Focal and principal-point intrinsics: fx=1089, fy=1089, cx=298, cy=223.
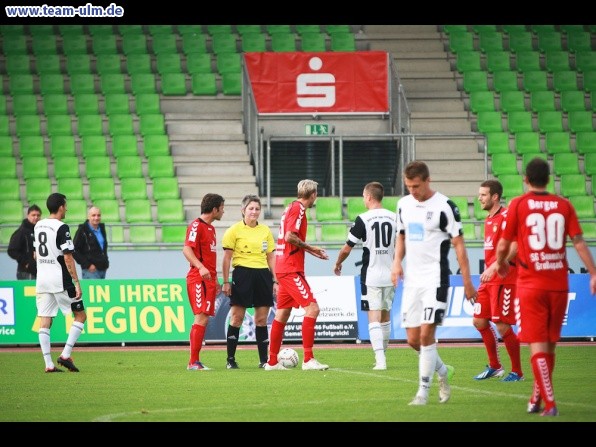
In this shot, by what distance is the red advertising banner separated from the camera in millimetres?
26391

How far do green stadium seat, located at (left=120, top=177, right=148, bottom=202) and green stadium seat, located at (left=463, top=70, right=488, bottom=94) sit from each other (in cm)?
932

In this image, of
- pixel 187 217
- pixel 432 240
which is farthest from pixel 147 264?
pixel 432 240

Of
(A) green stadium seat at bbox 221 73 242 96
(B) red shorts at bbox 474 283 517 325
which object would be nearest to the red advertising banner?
(A) green stadium seat at bbox 221 73 242 96

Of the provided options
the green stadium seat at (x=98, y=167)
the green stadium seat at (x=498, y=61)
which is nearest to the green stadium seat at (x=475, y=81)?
the green stadium seat at (x=498, y=61)

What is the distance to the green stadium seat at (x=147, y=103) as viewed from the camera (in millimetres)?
27969

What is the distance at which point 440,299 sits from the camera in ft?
30.1

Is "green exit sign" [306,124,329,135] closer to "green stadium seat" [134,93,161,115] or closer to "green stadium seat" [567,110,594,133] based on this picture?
"green stadium seat" [134,93,161,115]

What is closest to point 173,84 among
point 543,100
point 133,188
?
point 133,188

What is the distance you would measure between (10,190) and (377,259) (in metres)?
13.8

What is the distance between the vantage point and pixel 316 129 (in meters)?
25.4

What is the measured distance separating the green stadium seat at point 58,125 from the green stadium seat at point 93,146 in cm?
77

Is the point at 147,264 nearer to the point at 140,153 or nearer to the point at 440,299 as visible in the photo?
the point at 140,153

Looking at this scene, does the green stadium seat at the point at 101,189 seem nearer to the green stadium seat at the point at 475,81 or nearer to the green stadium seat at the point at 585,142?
the green stadium seat at the point at 475,81

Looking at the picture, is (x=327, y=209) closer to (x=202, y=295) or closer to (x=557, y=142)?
(x=557, y=142)
